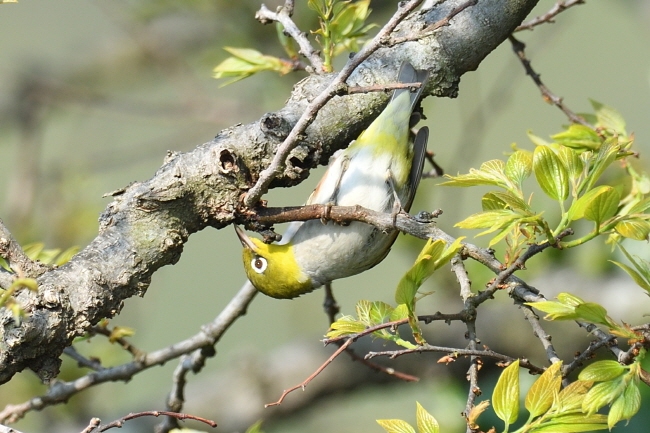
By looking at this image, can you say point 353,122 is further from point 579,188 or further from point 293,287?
point 293,287

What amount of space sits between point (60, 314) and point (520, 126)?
7513 mm

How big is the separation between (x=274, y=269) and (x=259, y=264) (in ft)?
0.24

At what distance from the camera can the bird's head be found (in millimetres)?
3012

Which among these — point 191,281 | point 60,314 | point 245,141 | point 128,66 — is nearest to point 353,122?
point 245,141

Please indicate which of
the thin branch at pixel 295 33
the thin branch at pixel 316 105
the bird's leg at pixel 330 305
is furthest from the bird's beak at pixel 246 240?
the thin branch at pixel 316 105

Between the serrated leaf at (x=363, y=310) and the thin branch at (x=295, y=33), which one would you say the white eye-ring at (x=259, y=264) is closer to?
the thin branch at (x=295, y=33)

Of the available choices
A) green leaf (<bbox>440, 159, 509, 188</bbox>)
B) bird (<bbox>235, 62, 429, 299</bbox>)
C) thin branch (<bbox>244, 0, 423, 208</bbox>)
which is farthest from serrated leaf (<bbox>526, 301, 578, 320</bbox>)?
bird (<bbox>235, 62, 429, 299</bbox>)

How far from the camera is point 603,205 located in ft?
5.08

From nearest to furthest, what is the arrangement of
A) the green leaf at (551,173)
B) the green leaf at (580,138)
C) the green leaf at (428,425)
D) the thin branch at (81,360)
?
the green leaf at (428,425) < the green leaf at (551,173) < the green leaf at (580,138) < the thin branch at (81,360)

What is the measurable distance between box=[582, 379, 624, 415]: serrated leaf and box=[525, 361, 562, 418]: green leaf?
0.06 meters

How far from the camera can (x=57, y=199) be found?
14.9 feet

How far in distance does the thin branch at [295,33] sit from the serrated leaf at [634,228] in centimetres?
115

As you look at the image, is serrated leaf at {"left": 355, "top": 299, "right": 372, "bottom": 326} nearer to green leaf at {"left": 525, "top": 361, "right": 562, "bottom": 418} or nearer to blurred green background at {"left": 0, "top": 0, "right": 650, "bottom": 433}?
green leaf at {"left": 525, "top": 361, "right": 562, "bottom": 418}

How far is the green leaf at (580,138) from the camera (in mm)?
2197
